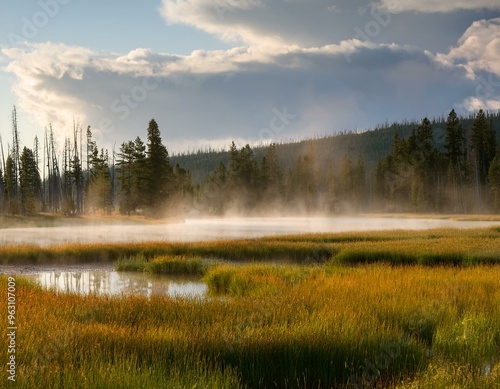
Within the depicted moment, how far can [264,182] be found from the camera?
114875mm

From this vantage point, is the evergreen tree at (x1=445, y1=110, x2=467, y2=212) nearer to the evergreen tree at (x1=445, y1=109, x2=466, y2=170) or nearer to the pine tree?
the evergreen tree at (x1=445, y1=109, x2=466, y2=170)

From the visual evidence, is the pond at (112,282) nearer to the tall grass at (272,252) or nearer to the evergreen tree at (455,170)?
the tall grass at (272,252)

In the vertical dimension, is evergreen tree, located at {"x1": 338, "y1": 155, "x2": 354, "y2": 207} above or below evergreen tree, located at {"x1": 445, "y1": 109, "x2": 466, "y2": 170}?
below

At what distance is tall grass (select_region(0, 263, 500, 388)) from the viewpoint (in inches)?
252

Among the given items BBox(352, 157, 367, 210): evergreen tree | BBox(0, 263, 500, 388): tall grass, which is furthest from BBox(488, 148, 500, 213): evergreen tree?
BBox(0, 263, 500, 388): tall grass

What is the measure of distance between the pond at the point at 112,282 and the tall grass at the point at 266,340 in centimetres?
515

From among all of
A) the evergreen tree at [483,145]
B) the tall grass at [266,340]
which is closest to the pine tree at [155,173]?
the tall grass at [266,340]

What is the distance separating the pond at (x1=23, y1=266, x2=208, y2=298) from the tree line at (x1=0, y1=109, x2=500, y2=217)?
51059mm

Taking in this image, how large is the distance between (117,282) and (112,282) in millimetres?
193

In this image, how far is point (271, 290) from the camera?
13.6 metres

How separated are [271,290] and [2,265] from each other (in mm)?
16471

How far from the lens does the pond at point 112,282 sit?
17.0 metres

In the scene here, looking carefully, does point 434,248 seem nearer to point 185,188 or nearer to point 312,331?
point 312,331

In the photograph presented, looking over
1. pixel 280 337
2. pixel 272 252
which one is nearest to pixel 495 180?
pixel 272 252
